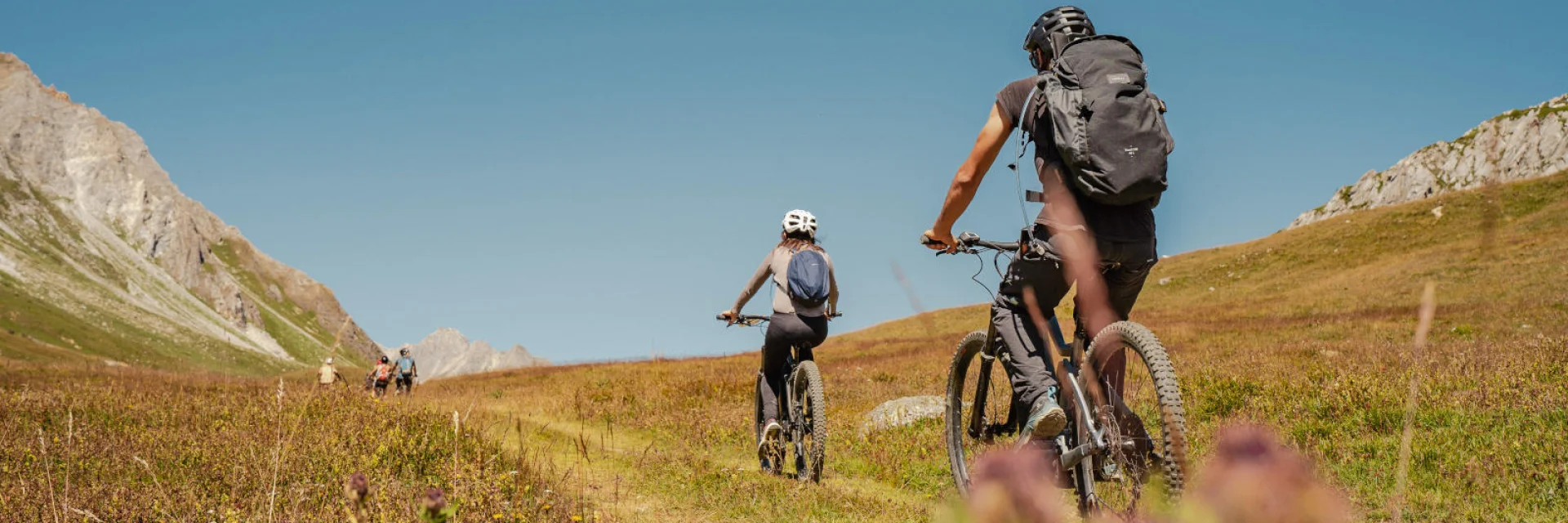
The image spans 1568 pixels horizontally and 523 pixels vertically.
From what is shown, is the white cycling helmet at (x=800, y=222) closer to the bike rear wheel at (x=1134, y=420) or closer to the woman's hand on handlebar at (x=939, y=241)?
the woman's hand on handlebar at (x=939, y=241)

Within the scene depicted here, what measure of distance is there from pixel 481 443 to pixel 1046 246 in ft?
15.4

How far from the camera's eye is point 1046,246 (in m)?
4.33

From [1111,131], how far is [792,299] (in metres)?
4.17

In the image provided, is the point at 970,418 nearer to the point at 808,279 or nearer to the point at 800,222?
the point at 808,279

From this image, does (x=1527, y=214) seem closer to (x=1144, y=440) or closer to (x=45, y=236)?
(x=1144, y=440)

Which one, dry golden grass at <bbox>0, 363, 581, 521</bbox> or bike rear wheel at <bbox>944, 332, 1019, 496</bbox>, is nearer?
dry golden grass at <bbox>0, 363, 581, 521</bbox>

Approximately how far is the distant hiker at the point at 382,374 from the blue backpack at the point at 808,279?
15.7 metres

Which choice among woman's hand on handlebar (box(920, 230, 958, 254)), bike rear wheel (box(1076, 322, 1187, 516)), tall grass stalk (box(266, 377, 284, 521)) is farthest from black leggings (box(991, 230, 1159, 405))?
tall grass stalk (box(266, 377, 284, 521))

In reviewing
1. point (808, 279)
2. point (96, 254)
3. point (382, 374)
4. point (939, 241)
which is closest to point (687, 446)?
point (808, 279)

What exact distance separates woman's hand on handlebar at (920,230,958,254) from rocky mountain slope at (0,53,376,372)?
139 metres

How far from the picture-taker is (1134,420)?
14.0ft

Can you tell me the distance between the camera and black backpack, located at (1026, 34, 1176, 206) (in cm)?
390

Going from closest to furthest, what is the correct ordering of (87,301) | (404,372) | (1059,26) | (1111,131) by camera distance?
(1111,131) → (1059,26) → (404,372) → (87,301)

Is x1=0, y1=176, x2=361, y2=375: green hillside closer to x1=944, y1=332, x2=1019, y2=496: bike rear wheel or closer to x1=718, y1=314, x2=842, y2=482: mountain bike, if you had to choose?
x1=718, y1=314, x2=842, y2=482: mountain bike
